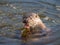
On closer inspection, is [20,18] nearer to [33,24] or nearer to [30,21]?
[33,24]

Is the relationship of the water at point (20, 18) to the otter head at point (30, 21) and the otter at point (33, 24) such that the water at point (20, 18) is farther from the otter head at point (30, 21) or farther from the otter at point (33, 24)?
the otter head at point (30, 21)

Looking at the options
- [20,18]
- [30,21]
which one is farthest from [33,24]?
[20,18]

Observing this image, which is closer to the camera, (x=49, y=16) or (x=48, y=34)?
(x=48, y=34)

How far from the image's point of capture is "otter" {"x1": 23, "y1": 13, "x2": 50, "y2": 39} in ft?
27.4

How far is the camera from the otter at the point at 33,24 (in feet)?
27.4

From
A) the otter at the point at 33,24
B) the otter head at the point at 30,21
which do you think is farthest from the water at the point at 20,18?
the otter head at the point at 30,21

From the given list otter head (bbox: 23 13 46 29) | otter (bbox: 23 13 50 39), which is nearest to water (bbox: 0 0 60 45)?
otter (bbox: 23 13 50 39)

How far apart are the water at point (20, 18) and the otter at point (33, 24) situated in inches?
10.2

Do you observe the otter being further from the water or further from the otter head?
the water

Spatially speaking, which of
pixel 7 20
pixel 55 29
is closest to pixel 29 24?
pixel 55 29

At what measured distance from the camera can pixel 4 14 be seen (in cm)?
1091

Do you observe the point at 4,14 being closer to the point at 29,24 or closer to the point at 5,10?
the point at 5,10

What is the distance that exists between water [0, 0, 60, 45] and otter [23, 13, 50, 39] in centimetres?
26

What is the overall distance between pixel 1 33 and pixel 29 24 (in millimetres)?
1364
